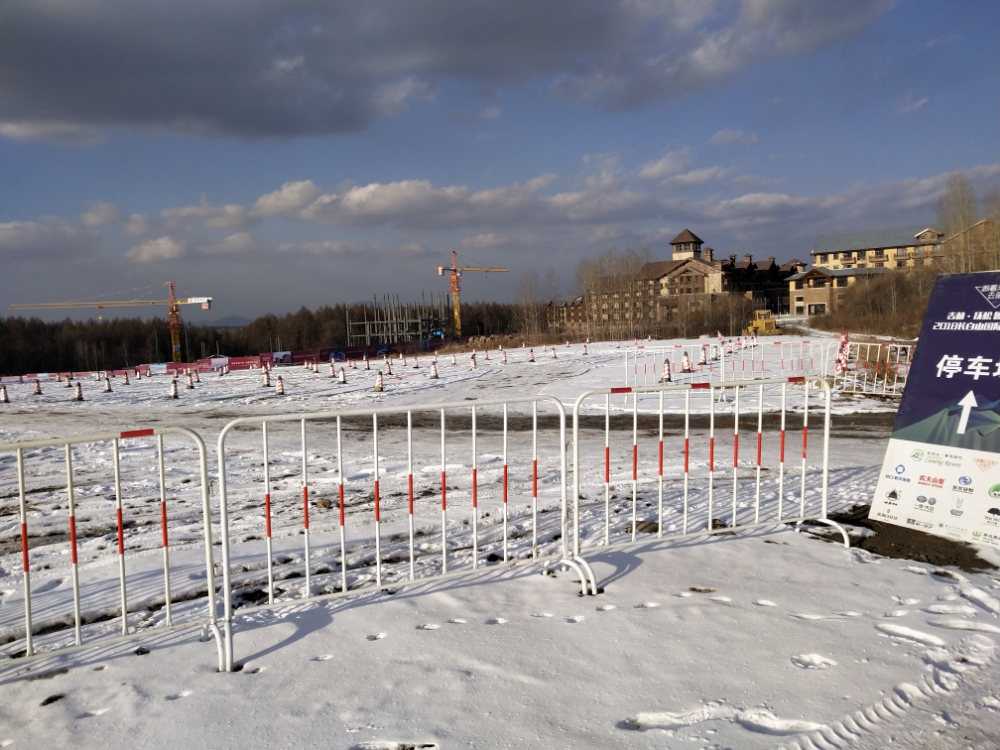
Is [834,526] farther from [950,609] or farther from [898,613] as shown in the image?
[898,613]

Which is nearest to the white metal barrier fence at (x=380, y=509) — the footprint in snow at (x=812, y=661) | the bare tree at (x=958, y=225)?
the footprint in snow at (x=812, y=661)

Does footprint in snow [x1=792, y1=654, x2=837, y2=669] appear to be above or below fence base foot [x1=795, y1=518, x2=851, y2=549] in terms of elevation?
above

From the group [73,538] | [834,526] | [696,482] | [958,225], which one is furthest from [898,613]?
[958,225]

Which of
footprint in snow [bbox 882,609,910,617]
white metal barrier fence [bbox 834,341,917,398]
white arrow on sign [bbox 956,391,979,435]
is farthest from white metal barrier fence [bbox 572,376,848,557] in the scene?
white metal barrier fence [bbox 834,341,917,398]

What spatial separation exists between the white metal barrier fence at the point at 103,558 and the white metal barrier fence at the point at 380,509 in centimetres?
40

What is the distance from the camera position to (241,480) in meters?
11.1

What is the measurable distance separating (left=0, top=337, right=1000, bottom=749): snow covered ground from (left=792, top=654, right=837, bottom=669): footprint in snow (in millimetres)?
13

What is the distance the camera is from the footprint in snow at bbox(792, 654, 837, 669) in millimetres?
4004

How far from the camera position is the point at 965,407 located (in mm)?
6383

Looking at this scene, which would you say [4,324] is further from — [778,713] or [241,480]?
[778,713]

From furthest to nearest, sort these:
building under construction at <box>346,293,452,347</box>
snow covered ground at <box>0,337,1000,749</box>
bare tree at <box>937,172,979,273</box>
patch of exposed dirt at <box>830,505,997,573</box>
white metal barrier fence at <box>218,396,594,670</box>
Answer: building under construction at <box>346,293,452,347</box> < bare tree at <box>937,172,979,273</box> < patch of exposed dirt at <box>830,505,997,573</box> < white metal barrier fence at <box>218,396,594,670</box> < snow covered ground at <box>0,337,1000,749</box>

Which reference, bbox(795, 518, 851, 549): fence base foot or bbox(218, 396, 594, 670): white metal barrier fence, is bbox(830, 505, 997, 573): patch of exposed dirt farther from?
bbox(218, 396, 594, 670): white metal barrier fence

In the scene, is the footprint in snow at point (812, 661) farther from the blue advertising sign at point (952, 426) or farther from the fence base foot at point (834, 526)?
the blue advertising sign at point (952, 426)

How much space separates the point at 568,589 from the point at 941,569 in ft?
11.1
